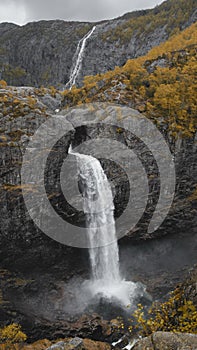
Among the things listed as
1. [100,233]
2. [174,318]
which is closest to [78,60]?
[100,233]

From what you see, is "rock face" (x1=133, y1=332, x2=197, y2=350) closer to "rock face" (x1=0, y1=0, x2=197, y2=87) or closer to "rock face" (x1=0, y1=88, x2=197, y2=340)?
"rock face" (x1=0, y1=88, x2=197, y2=340)

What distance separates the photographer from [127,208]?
26422mm

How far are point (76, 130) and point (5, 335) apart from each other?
18.5m

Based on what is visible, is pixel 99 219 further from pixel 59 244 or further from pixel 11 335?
pixel 11 335

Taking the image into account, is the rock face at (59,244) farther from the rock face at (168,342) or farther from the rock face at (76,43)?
the rock face at (76,43)

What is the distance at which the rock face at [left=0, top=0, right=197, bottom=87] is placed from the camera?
58.2 meters

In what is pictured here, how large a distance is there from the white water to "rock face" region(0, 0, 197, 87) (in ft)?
128

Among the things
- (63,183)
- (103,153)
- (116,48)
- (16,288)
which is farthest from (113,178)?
(116,48)

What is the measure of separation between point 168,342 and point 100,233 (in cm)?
1841

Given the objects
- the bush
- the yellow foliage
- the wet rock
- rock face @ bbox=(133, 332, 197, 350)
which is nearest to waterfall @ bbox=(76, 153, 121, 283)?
the wet rock

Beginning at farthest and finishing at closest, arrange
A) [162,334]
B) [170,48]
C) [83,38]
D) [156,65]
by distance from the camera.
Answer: [83,38] < [170,48] < [156,65] < [162,334]

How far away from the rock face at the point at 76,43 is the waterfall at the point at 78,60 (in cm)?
121

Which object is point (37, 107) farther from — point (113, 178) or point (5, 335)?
point (5, 335)

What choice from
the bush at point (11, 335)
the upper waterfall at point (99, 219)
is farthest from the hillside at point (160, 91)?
the bush at point (11, 335)
